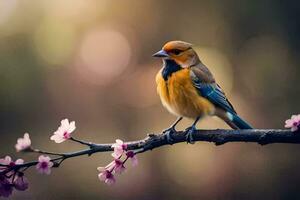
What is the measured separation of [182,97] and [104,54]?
4.89 metres

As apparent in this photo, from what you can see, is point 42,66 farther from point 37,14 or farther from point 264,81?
point 264,81

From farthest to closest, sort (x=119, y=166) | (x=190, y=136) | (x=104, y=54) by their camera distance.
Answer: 1. (x=104, y=54)
2. (x=190, y=136)
3. (x=119, y=166)

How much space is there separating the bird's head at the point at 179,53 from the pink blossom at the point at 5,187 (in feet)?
2.72

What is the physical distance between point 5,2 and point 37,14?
38cm

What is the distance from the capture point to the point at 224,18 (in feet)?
23.1

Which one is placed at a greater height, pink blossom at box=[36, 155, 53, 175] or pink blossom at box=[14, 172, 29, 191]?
pink blossom at box=[36, 155, 53, 175]

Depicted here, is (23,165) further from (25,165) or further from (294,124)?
(294,124)

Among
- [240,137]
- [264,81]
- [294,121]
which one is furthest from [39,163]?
[264,81]

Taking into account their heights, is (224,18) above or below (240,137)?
above

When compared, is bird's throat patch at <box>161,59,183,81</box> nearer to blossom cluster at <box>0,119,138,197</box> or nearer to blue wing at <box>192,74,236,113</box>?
blue wing at <box>192,74,236,113</box>

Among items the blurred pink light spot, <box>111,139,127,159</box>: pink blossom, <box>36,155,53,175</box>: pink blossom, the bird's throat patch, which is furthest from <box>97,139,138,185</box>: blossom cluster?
the blurred pink light spot

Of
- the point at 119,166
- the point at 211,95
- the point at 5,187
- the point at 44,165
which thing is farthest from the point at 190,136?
the point at 211,95

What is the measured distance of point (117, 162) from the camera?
1729mm

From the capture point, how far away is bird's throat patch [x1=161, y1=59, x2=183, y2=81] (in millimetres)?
2467
